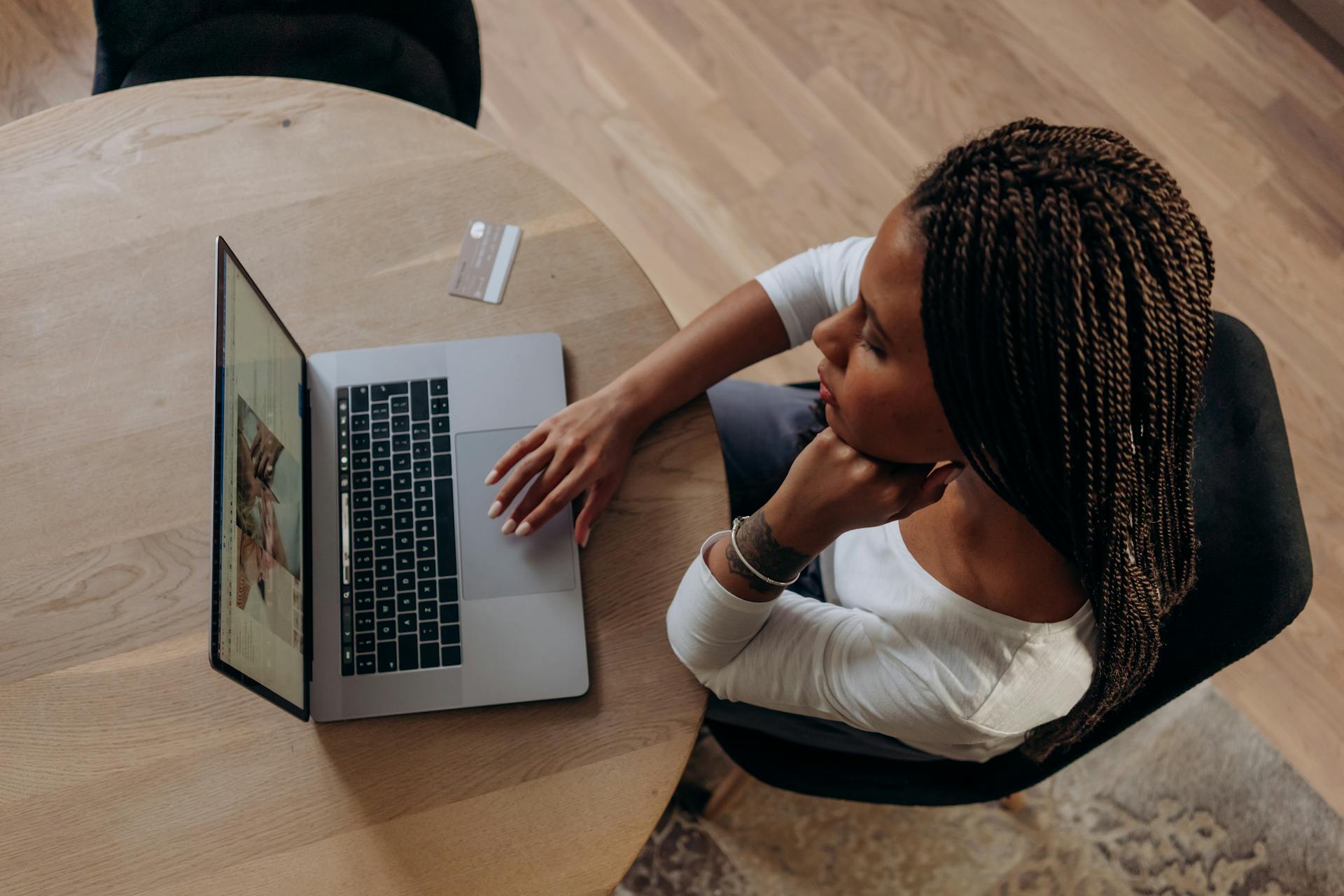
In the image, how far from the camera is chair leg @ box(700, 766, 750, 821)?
1524 millimetres

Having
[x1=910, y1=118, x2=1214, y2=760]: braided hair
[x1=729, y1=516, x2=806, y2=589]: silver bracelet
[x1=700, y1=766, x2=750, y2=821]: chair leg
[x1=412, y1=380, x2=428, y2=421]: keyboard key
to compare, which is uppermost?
[x1=910, y1=118, x2=1214, y2=760]: braided hair

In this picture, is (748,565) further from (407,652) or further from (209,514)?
(209,514)

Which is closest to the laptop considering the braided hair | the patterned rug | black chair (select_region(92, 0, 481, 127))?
the braided hair

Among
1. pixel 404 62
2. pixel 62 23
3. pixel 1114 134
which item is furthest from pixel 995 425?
pixel 62 23

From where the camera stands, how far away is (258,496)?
0.82 meters

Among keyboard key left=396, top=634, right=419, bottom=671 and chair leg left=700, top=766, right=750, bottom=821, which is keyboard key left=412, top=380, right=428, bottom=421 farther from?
chair leg left=700, top=766, right=750, bottom=821

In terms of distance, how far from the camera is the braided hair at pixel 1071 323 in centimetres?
A: 62

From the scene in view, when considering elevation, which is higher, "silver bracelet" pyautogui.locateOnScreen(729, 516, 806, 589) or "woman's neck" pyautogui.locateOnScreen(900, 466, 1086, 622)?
"woman's neck" pyautogui.locateOnScreen(900, 466, 1086, 622)

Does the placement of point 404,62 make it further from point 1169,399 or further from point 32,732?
point 1169,399

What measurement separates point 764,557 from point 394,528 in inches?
15.7

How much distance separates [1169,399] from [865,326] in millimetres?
221

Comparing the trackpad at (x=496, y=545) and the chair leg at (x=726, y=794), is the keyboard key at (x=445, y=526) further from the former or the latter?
the chair leg at (x=726, y=794)

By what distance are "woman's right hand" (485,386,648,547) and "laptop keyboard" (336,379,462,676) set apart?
7 cm

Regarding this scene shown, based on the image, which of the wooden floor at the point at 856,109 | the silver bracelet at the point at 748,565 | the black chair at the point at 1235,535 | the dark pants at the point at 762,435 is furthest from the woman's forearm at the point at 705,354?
the wooden floor at the point at 856,109
